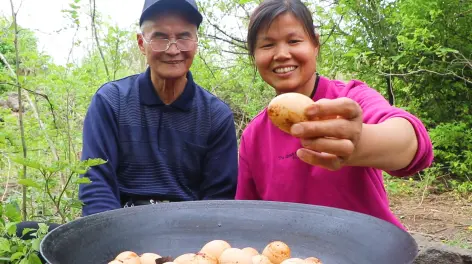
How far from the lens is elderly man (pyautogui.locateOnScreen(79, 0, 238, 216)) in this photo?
230 cm

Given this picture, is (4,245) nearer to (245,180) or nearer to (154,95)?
(245,180)

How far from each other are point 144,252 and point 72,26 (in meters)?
2.40

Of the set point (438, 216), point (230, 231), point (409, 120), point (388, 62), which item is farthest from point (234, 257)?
point (388, 62)

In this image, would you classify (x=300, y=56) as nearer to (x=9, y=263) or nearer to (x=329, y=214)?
(x=329, y=214)

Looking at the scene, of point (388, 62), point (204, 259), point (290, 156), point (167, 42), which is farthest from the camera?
point (388, 62)

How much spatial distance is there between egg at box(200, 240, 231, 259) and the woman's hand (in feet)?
1.18

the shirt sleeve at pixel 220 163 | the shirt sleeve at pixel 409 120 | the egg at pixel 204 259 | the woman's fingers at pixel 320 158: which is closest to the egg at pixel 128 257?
the egg at pixel 204 259

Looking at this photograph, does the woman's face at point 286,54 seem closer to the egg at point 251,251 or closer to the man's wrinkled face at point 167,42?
the man's wrinkled face at point 167,42

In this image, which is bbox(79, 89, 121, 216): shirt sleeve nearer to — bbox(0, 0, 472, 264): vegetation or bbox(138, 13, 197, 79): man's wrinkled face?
bbox(138, 13, 197, 79): man's wrinkled face

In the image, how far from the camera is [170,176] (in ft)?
7.85

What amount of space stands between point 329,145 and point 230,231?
0.48 meters

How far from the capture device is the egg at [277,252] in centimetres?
125

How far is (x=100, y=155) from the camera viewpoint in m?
2.23

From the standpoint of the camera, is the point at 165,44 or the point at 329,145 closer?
the point at 329,145
